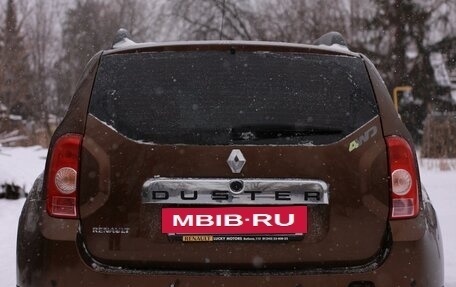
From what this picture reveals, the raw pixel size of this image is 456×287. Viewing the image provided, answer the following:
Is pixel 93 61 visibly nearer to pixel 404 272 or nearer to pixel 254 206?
pixel 254 206

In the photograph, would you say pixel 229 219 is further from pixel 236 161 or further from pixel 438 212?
pixel 438 212

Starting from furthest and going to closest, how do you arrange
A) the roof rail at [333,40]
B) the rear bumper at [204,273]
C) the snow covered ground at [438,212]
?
the snow covered ground at [438,212]
the roof rail at [333,40]
the rear bumper at [204,273]

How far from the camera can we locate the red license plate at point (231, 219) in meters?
2.52

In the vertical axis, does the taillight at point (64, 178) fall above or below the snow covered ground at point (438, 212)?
above

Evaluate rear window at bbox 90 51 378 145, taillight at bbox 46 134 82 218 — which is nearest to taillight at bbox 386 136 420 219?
rear window at bbox 90 51 378 145

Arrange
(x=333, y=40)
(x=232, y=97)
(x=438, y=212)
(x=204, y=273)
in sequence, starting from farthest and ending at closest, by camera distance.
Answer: (x=438, y=212) → (x=333, y=40) → (x=232, y=97) → (x=204, y=273)

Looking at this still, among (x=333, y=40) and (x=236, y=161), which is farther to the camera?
(x=333, y=40)

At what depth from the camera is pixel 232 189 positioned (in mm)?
2521

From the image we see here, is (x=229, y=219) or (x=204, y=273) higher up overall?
(x=229, y=219)

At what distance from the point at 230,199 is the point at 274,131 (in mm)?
319

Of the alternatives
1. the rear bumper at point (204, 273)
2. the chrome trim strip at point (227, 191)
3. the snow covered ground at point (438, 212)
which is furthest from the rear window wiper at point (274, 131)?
the snow covered ground at point (438, 212)

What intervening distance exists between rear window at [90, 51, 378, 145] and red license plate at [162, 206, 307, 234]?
262 millimetres

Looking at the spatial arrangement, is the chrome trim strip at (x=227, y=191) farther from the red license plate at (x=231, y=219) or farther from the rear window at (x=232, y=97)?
the rear window at (x=232, y=97)

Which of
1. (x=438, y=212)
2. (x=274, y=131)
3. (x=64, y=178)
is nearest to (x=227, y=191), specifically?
(x=274, y=131)
